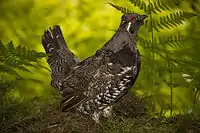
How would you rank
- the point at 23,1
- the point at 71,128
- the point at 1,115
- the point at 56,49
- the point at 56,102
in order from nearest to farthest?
1. the point at 1,115
2. the point at 71,128
3. the point at 56,102
4. the point at 56,49
5. the point at 23,1

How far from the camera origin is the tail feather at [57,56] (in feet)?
13.0

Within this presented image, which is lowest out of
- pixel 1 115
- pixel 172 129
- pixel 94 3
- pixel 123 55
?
pixel 172 129

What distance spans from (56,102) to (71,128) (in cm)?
59

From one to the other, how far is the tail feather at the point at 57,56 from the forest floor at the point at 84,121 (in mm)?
371

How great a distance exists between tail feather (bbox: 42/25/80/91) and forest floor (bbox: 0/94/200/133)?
1.22 feet

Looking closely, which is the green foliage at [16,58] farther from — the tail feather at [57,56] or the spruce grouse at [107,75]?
the tail feather at [57,56]

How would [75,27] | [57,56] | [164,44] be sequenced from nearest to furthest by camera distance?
[164,44], [57,56], [75,27]

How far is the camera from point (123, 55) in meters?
3.47

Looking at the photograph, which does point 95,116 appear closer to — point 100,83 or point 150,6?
point 100,83

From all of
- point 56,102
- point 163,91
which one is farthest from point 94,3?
point 56,102

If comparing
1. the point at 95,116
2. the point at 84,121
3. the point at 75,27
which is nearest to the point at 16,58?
the point at 84,121

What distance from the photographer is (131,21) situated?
3482 millimetres

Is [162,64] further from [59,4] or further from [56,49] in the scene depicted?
[59,4]

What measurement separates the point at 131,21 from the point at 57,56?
929mm
